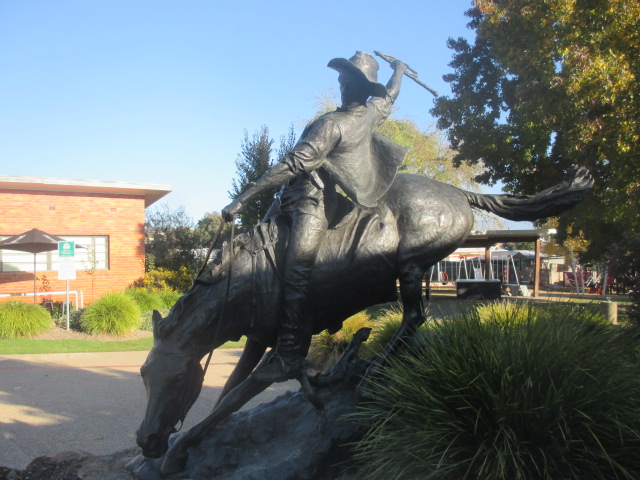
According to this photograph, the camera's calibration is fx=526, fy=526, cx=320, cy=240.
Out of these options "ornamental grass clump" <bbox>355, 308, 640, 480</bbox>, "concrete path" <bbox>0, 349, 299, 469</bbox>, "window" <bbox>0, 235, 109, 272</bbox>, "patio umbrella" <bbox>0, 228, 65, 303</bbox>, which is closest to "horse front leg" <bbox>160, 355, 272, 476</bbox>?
"ornamental grass clump" <bbox>355, 308, 640, 480</bbox>

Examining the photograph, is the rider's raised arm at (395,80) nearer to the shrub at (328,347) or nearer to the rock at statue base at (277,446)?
the rock at statue base at (277,446)

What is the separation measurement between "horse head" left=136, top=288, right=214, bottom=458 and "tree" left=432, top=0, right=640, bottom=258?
8765mm

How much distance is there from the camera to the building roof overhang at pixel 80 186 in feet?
54.0

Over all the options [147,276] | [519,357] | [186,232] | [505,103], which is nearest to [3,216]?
[147,276]

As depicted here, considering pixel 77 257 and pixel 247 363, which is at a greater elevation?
pixel 77 257

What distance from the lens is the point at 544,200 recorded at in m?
3.78

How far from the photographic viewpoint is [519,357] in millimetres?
2836

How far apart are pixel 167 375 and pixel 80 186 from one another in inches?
626

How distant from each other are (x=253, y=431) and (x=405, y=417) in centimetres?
117

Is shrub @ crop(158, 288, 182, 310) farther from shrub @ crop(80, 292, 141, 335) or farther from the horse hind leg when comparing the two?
the horse hind leg

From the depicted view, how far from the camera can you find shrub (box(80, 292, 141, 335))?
1302 centimetres

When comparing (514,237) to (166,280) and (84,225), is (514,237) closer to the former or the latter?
(166,280)

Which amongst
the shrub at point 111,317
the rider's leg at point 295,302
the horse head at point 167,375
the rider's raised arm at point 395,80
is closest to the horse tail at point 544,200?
the rider's raised arm at point 395,80

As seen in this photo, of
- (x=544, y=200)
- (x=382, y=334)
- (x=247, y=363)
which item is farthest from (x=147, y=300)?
(x=544, y=200)
